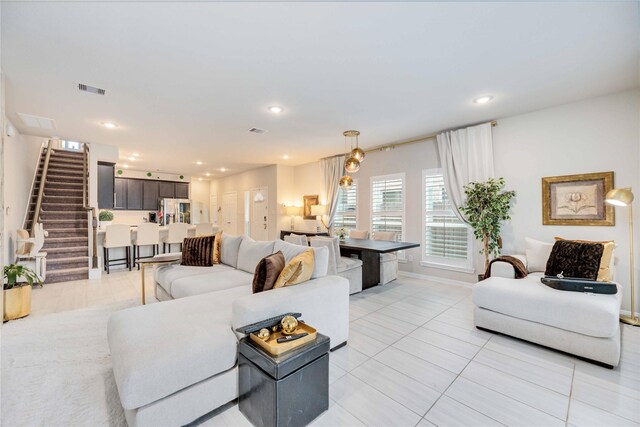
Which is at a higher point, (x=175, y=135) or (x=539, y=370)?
(x=175, y=135)

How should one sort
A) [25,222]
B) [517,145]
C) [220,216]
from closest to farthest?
[517,145] → [25,222] → [220,216]

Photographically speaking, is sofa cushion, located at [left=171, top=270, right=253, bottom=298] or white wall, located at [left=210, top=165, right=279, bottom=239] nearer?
sofa cushion, located at [left=171, top=270, right=253, bottom=298]

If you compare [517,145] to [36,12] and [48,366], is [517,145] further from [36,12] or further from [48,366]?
[48,366]

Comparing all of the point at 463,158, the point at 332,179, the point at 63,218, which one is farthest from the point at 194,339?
the point at 63,218

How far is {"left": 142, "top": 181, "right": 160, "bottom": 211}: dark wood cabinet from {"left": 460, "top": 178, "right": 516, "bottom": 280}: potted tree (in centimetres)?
963

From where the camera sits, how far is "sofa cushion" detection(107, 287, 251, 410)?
1.42 m

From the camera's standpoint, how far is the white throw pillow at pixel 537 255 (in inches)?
133

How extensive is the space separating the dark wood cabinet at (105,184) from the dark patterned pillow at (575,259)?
8751 millimetres

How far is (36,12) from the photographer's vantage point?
190 centimetres

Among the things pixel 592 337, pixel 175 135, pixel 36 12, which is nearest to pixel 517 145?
pixel 592 337

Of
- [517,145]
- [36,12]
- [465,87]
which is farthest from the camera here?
[517,145]

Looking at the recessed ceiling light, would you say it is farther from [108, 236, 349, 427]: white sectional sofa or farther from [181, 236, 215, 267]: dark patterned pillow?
[181, 236, 215, 267]: dark patterned pillow

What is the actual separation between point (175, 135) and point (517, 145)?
18.8ft

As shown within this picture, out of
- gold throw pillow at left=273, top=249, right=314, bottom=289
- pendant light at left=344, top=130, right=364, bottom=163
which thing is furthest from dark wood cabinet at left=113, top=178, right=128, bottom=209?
gold throw pillow at left=273, top=249, right=314, bottom=289
